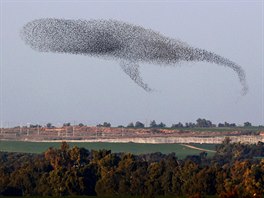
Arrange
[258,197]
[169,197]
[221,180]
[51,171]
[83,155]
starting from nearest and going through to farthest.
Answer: [258,197]
[169,197]
[221,180]
[51,171]
[83,155]

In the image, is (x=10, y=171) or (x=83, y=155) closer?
(x=10, y=171)

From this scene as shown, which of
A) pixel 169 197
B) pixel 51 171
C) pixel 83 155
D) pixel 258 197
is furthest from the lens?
pixel 83 155

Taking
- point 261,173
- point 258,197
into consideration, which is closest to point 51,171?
point 261,173

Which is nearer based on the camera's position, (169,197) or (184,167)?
(169,197)

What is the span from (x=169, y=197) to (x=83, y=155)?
128 feet

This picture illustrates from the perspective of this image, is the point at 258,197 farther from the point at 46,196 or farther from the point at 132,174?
the point at 132,174

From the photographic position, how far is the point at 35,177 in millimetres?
132250

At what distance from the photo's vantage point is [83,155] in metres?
152

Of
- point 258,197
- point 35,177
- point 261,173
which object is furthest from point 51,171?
point 258,197

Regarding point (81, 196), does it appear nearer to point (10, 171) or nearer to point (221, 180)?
point (221, 180)

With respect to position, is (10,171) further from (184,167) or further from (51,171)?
(184,167)

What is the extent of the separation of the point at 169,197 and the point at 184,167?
2045 centimetres

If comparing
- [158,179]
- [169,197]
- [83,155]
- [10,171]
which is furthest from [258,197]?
[83,155]

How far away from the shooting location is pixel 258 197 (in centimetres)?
7050
